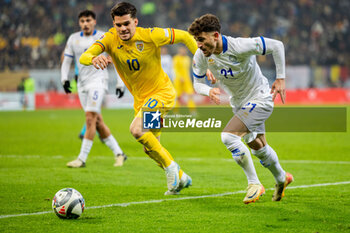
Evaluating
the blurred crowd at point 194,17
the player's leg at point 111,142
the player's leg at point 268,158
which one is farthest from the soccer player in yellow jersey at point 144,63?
the blurred crowd at point 194,17

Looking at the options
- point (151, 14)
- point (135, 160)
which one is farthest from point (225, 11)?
point (135, 160)

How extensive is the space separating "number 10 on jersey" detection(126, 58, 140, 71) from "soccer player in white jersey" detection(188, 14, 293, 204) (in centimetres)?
93

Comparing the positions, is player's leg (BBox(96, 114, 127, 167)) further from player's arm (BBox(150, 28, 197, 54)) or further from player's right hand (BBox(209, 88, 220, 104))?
player's right hand (BBox(209, 88, 220, 104))

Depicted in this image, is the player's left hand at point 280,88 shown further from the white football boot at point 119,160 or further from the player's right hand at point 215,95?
the white football boot at point 119,160

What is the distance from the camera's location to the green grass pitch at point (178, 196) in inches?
194

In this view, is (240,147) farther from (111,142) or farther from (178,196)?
(111,142)

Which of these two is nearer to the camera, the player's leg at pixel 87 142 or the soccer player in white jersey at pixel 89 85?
the player's leg at pixel 87 142

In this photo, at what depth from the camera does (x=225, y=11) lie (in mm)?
34125

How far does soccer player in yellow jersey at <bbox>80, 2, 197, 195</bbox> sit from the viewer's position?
651 centimetres

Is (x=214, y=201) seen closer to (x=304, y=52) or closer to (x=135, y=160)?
(x=135, y=160)

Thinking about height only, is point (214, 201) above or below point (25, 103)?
above

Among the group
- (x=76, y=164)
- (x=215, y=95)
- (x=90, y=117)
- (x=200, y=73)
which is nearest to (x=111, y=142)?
(x=90, y=117)

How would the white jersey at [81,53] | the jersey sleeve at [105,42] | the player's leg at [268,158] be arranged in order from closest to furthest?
the player's leg at [268,158] → the jersey sleeve at [105,42] → the white jersey at [81,53]

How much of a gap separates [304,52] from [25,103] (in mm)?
16919
